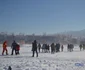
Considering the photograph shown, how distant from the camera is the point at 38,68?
15.2 m

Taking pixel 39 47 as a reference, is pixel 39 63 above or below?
below

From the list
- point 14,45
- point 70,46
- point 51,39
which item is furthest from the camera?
point 51,39

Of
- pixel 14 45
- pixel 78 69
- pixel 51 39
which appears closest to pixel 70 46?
pixel 14 45

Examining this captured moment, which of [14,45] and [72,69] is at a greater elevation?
[14,45]

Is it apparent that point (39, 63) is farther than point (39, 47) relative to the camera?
No

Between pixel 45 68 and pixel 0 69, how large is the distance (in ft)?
10.1

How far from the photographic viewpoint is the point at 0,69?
46.3 feet

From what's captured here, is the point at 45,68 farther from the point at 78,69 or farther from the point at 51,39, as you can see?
the point at 51,39

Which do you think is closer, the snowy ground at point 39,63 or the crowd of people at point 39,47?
the snowy ground at point 39,63

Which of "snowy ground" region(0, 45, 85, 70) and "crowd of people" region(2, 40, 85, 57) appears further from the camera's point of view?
"crowd of people" region(2, 40, 85, 57)

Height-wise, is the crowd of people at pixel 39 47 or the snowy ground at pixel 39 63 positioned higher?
the crowd of people at pixel 39 47

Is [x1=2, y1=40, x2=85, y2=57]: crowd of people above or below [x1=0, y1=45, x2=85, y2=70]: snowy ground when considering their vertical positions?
above

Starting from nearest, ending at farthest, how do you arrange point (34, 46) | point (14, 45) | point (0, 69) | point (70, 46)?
point (0, 69) → point (34, 46) → point (14, 45) → point (70, 46)

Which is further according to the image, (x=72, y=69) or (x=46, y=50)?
(x=46, y=50)
